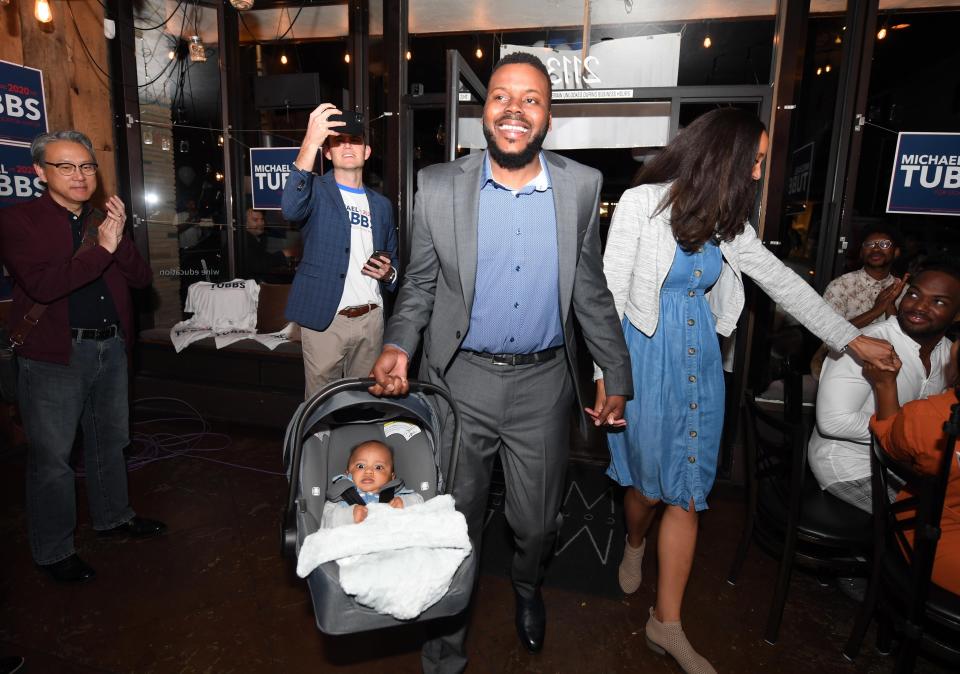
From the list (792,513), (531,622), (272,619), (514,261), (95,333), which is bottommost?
(272,619)

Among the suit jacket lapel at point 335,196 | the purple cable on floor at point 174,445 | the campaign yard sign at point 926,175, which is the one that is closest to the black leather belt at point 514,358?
the suit jacket lapel at point 335,196

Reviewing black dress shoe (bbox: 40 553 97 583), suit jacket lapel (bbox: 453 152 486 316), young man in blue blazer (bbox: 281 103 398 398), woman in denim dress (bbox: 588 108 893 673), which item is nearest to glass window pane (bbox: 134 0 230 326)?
young man in blue blazer (bbox: 281 103 398 398)

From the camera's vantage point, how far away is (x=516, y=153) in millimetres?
1872

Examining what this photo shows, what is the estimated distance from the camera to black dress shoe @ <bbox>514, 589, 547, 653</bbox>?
2.30 metres

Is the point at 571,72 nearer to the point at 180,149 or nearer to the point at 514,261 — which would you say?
the point at 514,261

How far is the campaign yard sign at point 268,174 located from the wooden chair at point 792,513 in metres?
4.76

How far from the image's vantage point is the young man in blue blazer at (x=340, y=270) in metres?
2.97

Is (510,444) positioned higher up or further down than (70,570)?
higher up

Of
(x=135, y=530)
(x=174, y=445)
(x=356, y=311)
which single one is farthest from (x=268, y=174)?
(x=135, y=530)

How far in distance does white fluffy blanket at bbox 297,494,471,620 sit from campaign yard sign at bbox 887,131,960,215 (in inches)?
165

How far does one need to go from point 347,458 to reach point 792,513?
183 cm

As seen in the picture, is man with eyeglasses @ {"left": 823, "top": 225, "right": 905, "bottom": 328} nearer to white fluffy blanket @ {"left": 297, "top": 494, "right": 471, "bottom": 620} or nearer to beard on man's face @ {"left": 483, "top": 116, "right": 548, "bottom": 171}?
beard on man's face @ {"left": 483, "top": 116, "right": 548, "bottom": 171}

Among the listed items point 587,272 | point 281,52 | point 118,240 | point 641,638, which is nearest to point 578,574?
point 641,638

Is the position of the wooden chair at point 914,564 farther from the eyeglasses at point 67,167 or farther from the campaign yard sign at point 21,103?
the campaign yard sign at point 21,103
